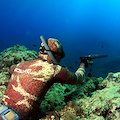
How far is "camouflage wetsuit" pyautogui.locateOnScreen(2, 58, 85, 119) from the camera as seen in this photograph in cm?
A: 171

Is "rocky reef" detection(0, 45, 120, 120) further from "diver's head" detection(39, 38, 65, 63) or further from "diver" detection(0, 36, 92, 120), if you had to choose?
"diver's head" detection(39, 38, 65, 63)

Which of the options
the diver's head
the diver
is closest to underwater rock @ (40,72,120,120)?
the diver

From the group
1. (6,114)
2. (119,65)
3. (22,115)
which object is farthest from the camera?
(119,65)

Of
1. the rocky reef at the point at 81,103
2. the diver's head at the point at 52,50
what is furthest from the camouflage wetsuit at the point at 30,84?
the rocky reef at the point at 81,103

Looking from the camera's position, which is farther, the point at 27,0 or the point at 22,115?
the point at 27,0

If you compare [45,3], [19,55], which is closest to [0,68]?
[19,55]

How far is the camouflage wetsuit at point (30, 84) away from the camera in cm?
171

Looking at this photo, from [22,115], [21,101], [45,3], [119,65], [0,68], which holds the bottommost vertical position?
[22,115]

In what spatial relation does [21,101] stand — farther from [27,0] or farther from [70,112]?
[27,0]

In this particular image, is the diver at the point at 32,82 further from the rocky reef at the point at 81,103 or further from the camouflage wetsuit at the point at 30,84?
the rocky reef at the point at 81,103

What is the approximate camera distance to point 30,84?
70.7 inches

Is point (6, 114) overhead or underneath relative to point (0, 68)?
underneath

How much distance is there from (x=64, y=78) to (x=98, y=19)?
148 m

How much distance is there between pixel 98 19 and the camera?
13362 cm
